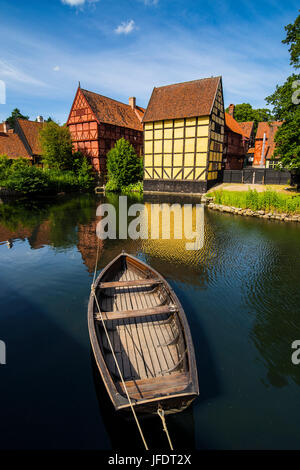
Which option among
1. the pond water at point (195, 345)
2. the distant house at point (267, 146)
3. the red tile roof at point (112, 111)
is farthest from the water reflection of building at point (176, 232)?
the distant house at point (267, 146)

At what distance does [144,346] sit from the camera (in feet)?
15.8

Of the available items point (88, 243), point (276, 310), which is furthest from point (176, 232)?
point (276, 310)

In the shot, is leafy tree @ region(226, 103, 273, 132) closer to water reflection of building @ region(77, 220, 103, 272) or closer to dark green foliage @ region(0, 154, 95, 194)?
dark green foliage @ region(0, 154, 95, 194)

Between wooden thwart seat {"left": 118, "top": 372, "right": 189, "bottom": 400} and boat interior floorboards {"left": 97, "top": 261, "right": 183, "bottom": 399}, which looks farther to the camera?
boat interior floorboards {"left": 97, "top": 261, "right": 183, "bottom": 399}

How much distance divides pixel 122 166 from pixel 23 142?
15202mm

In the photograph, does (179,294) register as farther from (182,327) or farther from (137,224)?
(137,224)

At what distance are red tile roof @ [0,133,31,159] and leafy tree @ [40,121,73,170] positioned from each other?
4519 mm

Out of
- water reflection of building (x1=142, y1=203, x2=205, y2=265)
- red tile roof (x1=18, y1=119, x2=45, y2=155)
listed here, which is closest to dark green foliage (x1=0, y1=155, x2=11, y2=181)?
red tile roof (x1=18, y1=119, x2=45, y2=155)

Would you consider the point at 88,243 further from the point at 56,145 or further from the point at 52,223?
the point at 56,145

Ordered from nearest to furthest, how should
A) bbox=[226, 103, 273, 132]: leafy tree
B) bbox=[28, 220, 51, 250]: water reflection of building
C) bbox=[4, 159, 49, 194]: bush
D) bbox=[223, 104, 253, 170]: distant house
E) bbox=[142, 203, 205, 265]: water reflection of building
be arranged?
1. bbox=[142, 203, 205, 265]: water reflection of building
2. bbox=[28, 220, 51, 250]: water reflection of building
3. bbox=[4, 159, 49, 194]: bush
4. bbox=[223, 104, 253, 170]: distant house
5. bbox=[226, 103, 273, 132]: leafy tree

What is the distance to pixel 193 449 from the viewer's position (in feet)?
12.1

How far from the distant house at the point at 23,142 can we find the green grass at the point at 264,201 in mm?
27037

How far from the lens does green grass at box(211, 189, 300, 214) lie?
1714 cm

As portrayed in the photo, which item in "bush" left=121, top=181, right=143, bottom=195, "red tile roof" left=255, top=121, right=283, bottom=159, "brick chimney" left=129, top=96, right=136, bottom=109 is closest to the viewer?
"bush" left=121, top=181, right=143, bottom=195
